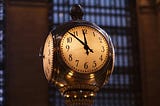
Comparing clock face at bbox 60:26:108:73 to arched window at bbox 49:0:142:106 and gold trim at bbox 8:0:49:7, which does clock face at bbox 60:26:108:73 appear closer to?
arched window at bbox 49:0:142:106

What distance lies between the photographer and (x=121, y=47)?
9180mm

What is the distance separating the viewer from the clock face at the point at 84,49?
198cm

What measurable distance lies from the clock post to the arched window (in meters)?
6.54

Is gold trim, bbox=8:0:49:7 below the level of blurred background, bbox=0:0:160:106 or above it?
above

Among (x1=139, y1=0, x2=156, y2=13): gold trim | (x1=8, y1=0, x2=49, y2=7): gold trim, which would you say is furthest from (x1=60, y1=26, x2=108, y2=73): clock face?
(x1=139, y1=0, x2=156, y2=13): gold trim

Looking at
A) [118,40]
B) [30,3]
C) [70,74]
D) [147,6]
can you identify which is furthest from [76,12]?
[147,6]

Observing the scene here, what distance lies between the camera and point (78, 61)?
200cm

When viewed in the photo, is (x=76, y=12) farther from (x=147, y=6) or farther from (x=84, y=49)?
(x=147, y=6)

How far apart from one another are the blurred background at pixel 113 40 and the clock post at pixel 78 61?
6.38m

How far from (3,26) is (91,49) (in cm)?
690

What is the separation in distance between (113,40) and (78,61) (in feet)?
23.5

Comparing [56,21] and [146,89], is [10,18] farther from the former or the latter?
[146,89]

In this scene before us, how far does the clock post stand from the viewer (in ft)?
6.42

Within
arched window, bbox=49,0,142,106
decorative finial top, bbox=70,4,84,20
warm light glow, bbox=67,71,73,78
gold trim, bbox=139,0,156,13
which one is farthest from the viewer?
gold trim, bbox=139,0,156,13
